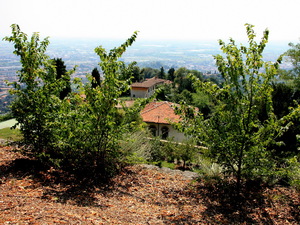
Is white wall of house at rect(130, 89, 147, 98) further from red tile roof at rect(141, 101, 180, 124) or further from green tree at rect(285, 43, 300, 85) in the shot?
green tree at rect(285, 43, 300, 85)

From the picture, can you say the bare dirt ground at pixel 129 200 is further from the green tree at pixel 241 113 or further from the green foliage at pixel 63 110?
the green tree at pixel 241 113

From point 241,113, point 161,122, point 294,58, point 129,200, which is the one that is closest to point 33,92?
point 129,200

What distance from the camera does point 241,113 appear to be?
5.45 metres

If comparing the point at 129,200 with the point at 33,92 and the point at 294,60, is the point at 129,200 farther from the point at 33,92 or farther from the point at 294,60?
the point at 294,60

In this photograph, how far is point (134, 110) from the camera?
21.4 ft

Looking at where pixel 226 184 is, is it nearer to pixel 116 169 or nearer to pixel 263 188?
pixel 263 188

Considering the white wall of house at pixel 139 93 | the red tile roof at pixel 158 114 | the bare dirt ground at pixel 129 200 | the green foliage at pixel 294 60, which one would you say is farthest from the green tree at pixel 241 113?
the white wall of house at pixel 139 93

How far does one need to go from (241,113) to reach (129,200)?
9.75 feet

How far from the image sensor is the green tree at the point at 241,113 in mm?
5125

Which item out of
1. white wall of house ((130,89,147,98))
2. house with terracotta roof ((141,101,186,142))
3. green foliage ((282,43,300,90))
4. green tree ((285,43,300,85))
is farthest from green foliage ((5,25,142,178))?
white wall of house ((130,89,147,98))

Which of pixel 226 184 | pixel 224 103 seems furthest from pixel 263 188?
pixel 224 103

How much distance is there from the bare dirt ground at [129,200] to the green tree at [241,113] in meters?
0.76

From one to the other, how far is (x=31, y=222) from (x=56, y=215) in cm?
43

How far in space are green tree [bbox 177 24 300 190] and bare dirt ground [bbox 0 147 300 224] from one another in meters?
0.76
